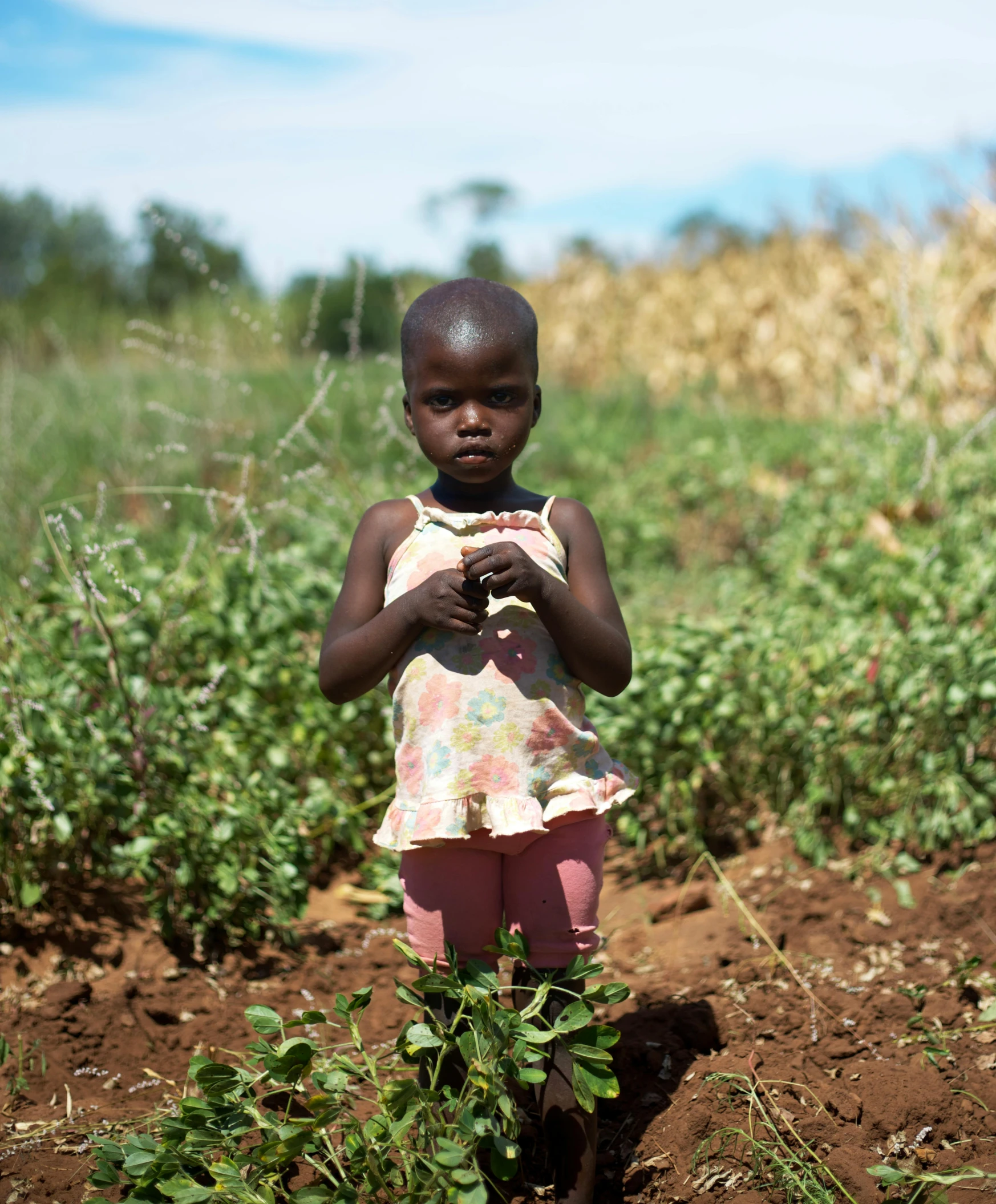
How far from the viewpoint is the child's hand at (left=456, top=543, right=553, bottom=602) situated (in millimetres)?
1678

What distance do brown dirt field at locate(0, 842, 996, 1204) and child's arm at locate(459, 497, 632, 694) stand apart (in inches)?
31.5

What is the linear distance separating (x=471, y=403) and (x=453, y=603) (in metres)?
0.38

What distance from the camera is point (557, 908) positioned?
1897 mm

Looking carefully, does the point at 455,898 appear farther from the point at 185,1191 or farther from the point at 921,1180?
the point at 921,1180

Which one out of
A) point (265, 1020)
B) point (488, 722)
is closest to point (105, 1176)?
point (265, 1020)

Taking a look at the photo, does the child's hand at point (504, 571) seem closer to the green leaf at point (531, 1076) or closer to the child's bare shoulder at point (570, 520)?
the child's bare shoulder at point (570, 520)

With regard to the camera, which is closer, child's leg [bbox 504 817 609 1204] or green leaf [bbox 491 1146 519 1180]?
green leaf [bbox 491 1146 519 1180]

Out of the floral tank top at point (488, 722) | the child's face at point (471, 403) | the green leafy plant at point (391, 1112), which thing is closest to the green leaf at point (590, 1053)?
the green leafy plant at point (391, 1112)

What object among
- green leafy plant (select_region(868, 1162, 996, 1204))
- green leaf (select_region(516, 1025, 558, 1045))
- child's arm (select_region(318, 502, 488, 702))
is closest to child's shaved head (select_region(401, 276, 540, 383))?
child's arm (select_region(318, 502, 488, 702))

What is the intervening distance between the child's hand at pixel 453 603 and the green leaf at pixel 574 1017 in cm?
63

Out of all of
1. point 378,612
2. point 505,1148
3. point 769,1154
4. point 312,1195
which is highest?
point 378,612

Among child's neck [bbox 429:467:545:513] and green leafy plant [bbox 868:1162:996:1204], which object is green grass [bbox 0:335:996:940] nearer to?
child's neck [bbox 429:467:545:513]

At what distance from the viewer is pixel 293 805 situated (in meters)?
2.91

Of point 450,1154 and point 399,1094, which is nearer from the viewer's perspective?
point 450,1154
